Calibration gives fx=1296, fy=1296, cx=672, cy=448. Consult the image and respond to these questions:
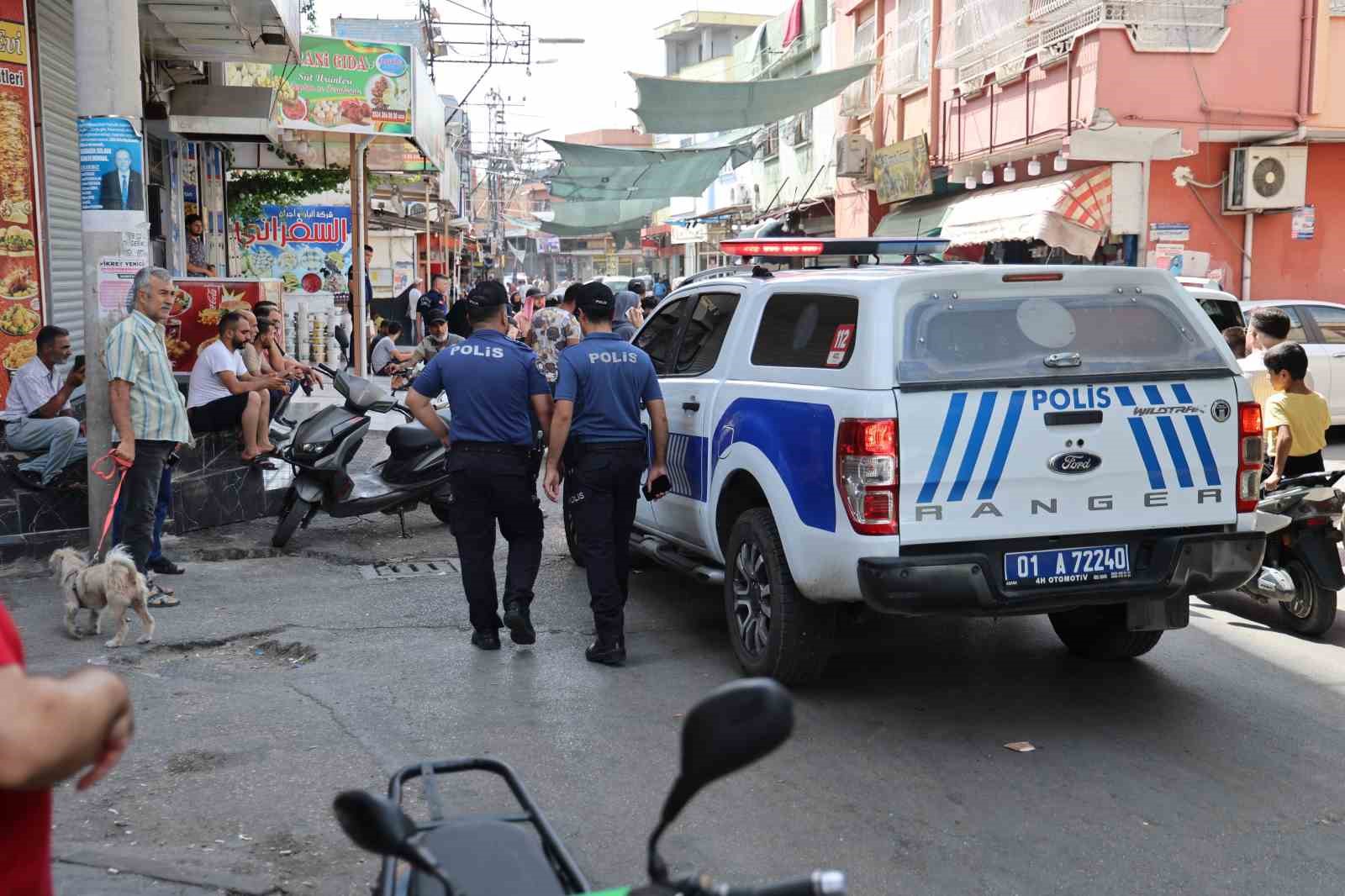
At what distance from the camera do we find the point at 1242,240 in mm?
19172

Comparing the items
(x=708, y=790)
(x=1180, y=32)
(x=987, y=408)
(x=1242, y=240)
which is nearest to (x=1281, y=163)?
(x=1242, y=240)

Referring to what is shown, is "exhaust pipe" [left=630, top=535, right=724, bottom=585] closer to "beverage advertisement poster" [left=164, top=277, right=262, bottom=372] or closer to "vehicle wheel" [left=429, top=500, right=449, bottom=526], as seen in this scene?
"vehicle wheel" [left=429, top=500, right=449, bottom=526]

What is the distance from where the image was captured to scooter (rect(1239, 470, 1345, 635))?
22.0 ft

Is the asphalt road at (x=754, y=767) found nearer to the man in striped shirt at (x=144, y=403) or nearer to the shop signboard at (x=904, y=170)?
the man in striped shirt at (x=144, y=403)

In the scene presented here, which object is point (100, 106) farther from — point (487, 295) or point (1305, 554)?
point (1305, 554)

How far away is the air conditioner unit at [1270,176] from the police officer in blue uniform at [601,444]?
14958 millimetres

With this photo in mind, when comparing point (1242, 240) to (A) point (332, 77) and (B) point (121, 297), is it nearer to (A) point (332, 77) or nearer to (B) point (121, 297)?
(A) point (332, 77)

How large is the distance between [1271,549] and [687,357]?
3326mm

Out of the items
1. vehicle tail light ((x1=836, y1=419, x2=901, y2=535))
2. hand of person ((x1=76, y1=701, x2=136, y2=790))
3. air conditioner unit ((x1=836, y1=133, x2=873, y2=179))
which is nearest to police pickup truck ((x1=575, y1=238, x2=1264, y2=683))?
vehicle tail light ((x1=836, y1=419, x2=901, y2=535))

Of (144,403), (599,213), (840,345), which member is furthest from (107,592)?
(599,213)

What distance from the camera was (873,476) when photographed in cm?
499

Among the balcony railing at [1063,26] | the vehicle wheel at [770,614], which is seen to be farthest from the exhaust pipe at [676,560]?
the balcony railing at [1063,26]

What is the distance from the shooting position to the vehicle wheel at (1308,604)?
6.82 m

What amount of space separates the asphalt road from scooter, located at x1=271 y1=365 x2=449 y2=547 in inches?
57.0
